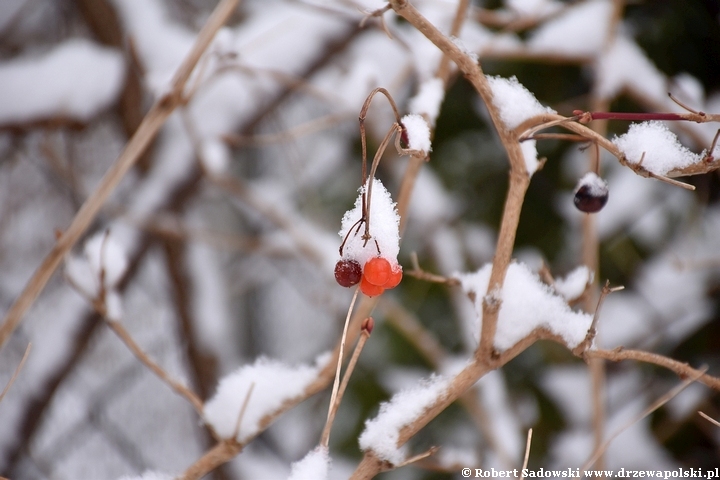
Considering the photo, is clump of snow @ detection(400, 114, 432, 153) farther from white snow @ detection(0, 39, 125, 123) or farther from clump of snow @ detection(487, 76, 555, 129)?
white snow @ detection(0, 39, 125, 123)

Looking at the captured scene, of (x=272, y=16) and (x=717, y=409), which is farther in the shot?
(x=272, y=16)

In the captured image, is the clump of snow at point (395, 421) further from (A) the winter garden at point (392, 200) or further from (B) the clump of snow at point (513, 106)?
(A) the winter garden at point (392, 200)

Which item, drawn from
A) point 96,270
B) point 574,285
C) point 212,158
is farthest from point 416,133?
point 212,158

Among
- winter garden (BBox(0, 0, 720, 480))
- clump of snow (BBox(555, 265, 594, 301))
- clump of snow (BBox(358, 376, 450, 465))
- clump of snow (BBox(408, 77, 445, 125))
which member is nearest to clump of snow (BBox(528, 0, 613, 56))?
winter garden (BBox(0, 0, 720, 480))

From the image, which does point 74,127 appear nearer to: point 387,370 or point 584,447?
point 387,370

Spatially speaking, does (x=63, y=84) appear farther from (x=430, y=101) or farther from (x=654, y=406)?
(x=654, y=406)

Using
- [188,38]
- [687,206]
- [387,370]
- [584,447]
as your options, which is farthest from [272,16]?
[584,447]

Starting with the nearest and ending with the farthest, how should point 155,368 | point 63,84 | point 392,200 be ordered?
point 155,368
point 392,200
point 63,84
